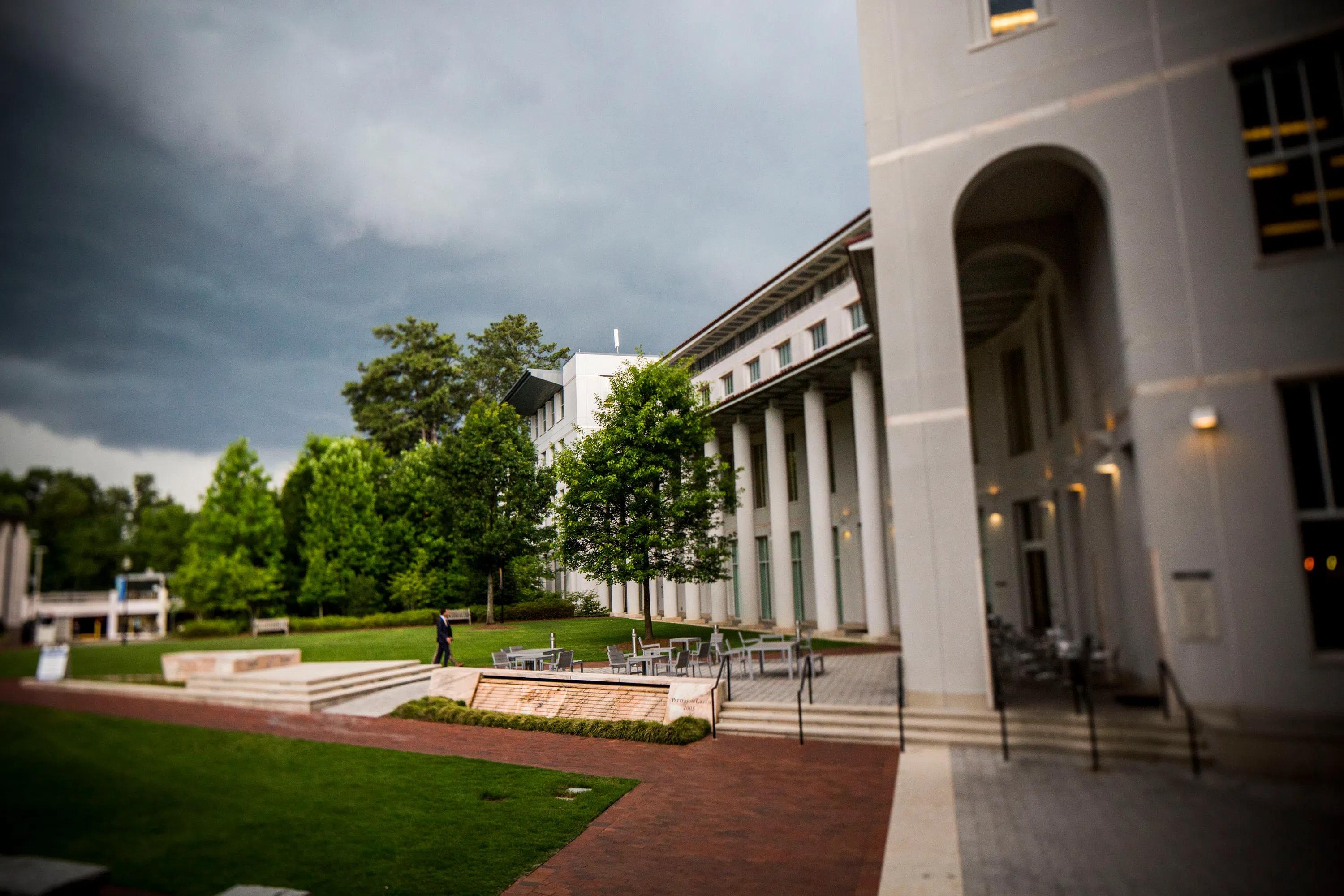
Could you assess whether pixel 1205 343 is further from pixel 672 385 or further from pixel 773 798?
pixel 672 385

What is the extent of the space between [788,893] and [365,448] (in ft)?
17.6

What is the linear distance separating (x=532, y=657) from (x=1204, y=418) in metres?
16.0

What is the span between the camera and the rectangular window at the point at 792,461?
2986 centimetres

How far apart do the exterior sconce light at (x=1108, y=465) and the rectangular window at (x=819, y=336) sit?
28416mm

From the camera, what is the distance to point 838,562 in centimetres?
2864

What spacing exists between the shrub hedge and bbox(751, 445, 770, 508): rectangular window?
1183 inches

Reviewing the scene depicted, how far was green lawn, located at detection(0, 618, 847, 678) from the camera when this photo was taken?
167 cm

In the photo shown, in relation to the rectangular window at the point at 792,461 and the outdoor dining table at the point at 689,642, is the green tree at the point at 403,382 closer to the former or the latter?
the outdoor dining table at the point at 689,642

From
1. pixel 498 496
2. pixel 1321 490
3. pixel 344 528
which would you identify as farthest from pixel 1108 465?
pixel 498 496

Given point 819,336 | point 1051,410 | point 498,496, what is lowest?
point 1051,410

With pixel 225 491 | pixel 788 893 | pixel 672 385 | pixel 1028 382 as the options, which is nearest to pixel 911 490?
pixel 1028 382

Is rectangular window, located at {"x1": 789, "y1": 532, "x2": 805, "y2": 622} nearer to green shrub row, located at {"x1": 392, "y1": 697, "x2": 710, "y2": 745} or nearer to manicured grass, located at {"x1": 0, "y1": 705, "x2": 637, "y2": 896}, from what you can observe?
green shrub row, located at {"x1": 392, "y1": 697, "x2": 710, "y2": 745}

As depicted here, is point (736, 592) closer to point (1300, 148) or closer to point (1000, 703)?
point (1000, 703)

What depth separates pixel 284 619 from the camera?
7.75 ft
